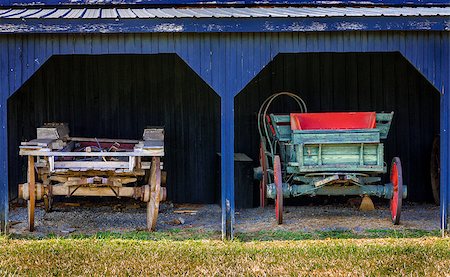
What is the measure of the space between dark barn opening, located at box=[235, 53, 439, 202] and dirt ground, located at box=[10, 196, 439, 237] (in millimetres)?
1079

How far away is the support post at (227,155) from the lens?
37.6 ft

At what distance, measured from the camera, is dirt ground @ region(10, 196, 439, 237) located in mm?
12172

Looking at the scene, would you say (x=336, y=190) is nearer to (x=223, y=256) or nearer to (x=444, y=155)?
(x=444, y=155)

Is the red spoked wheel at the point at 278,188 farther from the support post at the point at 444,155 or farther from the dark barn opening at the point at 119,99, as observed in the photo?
the dark barn opening at the point at 119,99

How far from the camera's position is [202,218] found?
13.2 meters

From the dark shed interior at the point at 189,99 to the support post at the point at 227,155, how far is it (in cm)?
321

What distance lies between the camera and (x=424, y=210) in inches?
550

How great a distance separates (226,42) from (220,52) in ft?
0.57

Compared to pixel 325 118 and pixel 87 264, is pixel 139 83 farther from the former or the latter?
pixel 87 264

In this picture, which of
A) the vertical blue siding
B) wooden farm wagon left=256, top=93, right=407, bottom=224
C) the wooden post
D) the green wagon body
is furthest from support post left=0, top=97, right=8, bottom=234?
the green wagon body

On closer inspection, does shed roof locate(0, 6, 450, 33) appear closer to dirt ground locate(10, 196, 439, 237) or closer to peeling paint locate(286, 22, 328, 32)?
peeling paint locate(286, 22, 328, 32)

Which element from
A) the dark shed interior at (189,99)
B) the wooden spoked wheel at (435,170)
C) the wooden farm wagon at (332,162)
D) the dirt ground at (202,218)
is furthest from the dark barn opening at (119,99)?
the wooden spoked wheel at (435,170)

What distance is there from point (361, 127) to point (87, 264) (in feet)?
17.6

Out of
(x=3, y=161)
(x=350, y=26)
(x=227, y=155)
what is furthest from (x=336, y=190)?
(x=3, y=161)
